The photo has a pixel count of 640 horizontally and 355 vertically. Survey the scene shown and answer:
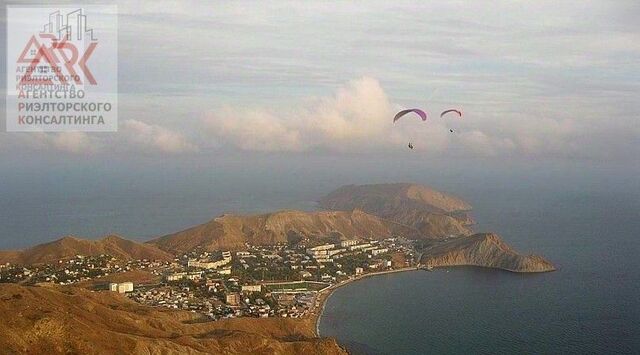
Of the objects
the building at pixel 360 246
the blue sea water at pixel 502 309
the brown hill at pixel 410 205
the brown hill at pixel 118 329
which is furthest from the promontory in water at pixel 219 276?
the blue sea water at pixel 502 309

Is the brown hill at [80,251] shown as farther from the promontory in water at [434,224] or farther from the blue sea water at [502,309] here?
the promontory in water at [434,224]

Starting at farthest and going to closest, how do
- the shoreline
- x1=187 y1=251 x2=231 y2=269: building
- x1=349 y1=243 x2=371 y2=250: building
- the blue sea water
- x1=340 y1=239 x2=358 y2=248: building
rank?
x1=340 y1=239 x2=358 y2=248: building < x1=349 y1=243 x2=371 y2=250: building < x1=187 y1=251 x2=231 y2=269: building < the shoreline < the blue sea water

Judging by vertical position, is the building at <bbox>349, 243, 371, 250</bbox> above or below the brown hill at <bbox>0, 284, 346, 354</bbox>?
below

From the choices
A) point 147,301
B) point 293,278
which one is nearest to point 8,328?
point 147,301

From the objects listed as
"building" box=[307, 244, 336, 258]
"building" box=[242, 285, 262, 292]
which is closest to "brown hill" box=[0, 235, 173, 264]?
"building" box=[242, 285, 262, 292]

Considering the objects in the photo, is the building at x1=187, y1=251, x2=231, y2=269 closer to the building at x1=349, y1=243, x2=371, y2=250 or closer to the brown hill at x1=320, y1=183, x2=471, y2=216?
the building at x1=349, y1=243, x2=371, y2=250

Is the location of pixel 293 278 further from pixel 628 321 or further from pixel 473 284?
pixel 628 321
